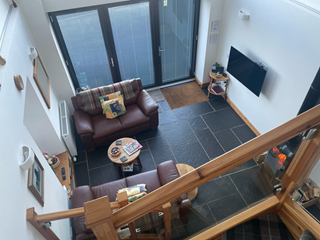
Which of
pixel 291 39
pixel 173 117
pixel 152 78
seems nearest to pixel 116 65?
pixel 152 78

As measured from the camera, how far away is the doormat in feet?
18.8

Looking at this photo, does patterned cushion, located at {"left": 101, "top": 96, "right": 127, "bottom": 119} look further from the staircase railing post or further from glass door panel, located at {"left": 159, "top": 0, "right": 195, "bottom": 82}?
the staircase railing post

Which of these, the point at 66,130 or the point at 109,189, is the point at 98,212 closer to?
the point at 109,189

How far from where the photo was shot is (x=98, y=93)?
15.9 feet

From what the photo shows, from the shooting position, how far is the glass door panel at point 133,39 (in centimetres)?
490

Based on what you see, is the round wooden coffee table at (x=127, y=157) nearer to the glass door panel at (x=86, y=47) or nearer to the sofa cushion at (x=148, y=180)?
the sofa cushion at (x=148, y=180)

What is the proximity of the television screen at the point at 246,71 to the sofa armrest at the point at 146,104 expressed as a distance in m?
1.72

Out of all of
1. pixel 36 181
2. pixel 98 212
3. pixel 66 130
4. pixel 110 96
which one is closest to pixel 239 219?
pixel 98 212

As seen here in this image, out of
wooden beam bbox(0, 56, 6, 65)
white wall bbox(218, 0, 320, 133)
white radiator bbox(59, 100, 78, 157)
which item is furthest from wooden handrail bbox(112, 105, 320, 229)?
white radiator bbox(59, 100, 78, 157)

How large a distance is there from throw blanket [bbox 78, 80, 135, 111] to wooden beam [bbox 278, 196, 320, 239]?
3.81m

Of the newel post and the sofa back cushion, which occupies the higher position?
the newel post

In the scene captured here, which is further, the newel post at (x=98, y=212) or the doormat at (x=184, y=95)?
the doormat at (x=184, y=95)

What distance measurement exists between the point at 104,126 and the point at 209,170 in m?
3.79

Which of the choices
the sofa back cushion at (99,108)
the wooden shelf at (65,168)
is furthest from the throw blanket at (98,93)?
the wooden shelf at (65,168)
